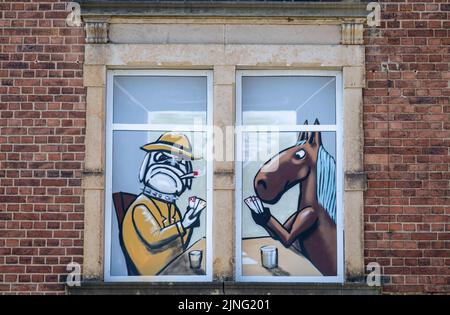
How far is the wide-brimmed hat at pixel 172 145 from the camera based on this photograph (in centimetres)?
763

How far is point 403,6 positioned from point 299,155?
1720mm

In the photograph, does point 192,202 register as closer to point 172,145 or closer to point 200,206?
point 200,206

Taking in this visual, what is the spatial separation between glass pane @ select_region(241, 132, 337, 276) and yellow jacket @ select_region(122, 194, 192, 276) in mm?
635

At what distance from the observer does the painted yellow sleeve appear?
7.52 m

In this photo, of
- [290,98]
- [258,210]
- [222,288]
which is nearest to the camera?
[222,288]

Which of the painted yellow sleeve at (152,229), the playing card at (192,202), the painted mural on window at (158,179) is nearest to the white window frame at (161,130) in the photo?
the painted mural on window at (158,179)

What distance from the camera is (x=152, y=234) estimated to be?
7.53m

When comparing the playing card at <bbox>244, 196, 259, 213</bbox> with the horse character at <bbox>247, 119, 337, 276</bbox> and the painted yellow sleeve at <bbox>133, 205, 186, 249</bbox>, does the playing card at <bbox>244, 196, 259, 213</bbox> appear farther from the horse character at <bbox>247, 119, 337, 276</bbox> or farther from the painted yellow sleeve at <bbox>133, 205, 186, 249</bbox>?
the painted yellow sleeve at <bbox>133, 205, 186, 249</bbox>

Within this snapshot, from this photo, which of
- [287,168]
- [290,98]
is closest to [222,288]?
[287,168]

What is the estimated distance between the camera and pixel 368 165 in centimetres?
743

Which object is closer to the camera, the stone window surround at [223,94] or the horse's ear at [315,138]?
the stone window surround at [223,94]

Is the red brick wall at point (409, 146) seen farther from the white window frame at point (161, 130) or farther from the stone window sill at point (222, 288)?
the white window frame at point (161, 130)

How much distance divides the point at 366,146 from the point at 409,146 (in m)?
0.40

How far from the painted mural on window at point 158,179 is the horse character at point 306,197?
23.4 inches
